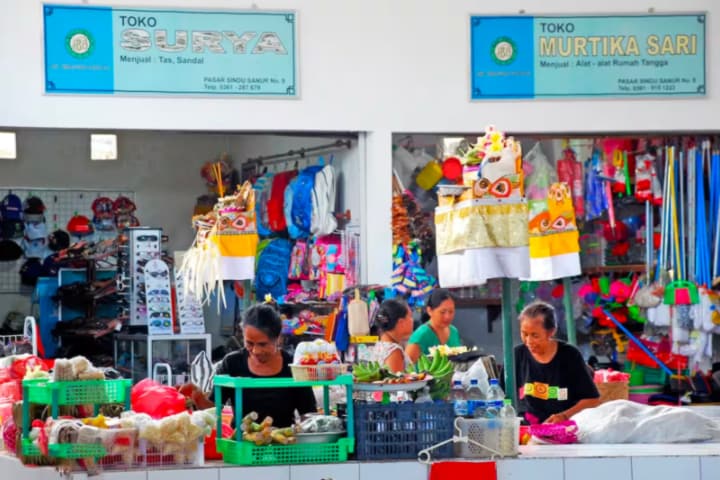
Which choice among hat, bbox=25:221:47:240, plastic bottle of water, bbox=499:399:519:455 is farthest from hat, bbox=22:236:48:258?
plastic bottle of water, bbox=499:399:519:455

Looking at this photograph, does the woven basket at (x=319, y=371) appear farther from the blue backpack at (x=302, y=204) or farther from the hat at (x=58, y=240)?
the hat at (x=58, y=240)

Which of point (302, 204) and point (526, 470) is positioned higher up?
point (302, 204)

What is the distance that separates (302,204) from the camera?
1185 cm

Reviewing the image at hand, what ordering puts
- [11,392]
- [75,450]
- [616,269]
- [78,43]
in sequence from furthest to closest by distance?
[616,269], [78,43], [11,392], [75,450]

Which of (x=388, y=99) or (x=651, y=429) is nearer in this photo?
(x=651, y=429)

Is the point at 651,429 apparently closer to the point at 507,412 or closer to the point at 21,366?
the point at 507,412

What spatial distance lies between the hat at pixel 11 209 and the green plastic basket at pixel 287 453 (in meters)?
5.96

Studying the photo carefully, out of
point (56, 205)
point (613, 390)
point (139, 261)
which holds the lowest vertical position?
point (613, 390)

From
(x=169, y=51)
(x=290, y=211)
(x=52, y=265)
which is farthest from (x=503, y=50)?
(x=52, y=265)

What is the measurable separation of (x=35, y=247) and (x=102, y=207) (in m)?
0.76

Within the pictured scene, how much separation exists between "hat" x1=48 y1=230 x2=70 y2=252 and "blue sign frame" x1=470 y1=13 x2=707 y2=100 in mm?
3998

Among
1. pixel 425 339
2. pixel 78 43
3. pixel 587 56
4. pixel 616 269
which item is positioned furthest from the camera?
pixel 616 269

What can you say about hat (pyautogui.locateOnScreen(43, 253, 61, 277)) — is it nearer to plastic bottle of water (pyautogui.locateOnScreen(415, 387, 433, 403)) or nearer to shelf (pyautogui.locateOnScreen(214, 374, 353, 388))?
shelf (pyautogui.locateOnScreen(214, 374, 353, 388))

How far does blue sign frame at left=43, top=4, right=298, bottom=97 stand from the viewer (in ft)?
34.7
